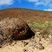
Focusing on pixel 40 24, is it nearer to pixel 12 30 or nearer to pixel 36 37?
pixel 36 37

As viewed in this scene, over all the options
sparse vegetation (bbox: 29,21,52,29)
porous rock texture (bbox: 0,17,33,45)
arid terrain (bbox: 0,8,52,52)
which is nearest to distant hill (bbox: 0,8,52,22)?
arid terrain (bbox: 0,8,52,52)

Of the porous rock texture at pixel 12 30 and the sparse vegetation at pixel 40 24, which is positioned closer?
the porous rock texture at pixel 12 30

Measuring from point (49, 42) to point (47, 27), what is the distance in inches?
45.4

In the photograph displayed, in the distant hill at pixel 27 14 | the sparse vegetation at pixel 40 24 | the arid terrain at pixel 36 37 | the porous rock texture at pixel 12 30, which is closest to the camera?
the arid terrain at pixel 36 37

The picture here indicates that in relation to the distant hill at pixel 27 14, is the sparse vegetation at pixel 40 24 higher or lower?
lower

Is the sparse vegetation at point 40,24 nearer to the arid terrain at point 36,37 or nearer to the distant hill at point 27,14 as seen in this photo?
the arid terrain at point 36,37

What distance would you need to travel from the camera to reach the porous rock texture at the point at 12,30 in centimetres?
923

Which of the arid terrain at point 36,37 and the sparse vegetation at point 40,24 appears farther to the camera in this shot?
the sparse vegetation at point 40,24

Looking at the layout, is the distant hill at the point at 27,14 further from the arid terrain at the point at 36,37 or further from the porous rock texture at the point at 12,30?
the porous rock texture at the point at 12,30

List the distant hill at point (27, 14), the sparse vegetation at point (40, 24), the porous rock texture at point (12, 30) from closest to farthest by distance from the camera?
the porous rock texture at point (12, 30)
the sparse vegetation at point (40, 24)
the distant hill at point (27, 14)

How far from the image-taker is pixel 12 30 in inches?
365

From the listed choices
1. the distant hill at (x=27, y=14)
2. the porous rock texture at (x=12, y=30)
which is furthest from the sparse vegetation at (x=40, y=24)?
the porous rock texture at (x=12, y=30)

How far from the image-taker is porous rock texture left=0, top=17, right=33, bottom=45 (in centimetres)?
923

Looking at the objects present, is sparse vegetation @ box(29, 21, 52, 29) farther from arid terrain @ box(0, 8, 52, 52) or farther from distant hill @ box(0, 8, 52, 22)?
distant hill @ box(0, 8, 52, 22)
